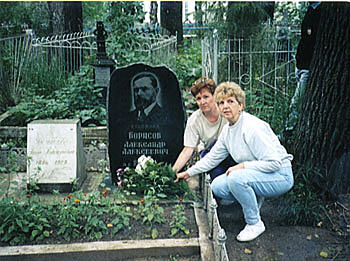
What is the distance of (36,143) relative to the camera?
4984 mm

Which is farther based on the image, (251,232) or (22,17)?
(22,17)

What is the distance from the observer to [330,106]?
173 inches

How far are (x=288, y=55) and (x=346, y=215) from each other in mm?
4953

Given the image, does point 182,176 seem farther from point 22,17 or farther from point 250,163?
point 22,17

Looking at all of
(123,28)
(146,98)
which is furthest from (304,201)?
(123,28)

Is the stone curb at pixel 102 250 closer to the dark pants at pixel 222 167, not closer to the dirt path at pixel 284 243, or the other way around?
the dirt path at pixel 284 243

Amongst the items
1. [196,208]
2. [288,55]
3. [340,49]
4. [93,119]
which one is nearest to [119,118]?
[196,208]

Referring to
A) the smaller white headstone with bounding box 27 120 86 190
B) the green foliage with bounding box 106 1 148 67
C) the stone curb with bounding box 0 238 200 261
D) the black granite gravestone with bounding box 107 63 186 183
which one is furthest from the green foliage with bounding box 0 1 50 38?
the stone curb with bounding box 0 238 200 261

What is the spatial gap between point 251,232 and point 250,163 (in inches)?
25.6

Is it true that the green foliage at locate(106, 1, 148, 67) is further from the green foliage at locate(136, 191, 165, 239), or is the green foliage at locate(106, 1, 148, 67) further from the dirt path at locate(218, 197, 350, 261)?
the dirt path at locate(218, 197, 350, 261)

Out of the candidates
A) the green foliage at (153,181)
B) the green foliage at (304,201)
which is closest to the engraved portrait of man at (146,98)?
the green foliage at (153,181)

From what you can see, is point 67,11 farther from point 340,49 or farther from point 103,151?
point 340,49

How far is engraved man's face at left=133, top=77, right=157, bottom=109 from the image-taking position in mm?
5051

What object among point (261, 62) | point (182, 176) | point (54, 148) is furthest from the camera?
point (261, 62)
